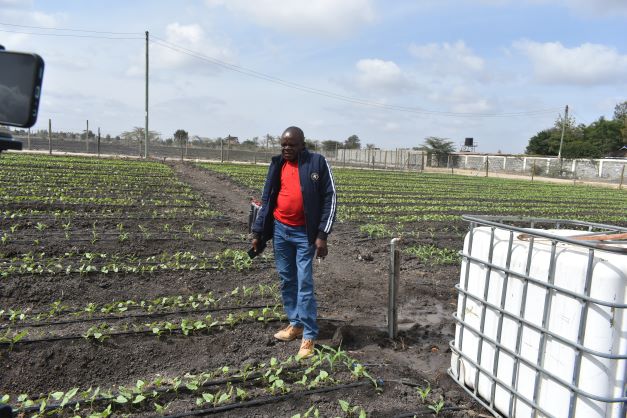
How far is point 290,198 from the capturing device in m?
4.47

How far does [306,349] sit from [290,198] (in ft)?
4.52

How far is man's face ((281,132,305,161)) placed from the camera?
436 cm

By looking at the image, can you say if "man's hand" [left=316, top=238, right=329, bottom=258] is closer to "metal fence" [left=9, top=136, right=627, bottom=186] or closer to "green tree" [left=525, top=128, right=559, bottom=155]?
"metal fence" [left=9, top=136, right=627, bottom=186]

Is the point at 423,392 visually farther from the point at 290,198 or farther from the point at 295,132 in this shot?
the point at 295,132

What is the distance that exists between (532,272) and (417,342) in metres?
2.15

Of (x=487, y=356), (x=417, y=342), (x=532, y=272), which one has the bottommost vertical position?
(x=417, y=342)

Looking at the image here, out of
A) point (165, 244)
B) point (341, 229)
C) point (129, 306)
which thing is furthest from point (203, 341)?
point (341, 229)

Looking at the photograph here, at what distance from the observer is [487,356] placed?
3604 mm

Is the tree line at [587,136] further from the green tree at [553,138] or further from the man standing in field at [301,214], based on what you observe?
the man standing in field at [301,214]

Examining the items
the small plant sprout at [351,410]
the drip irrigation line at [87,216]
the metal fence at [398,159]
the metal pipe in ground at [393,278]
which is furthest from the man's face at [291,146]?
the metal fence at [398,159]

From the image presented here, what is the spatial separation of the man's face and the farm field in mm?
1799

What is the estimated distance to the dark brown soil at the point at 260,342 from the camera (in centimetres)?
377

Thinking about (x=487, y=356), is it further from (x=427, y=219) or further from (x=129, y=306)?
(x=427, y=219)

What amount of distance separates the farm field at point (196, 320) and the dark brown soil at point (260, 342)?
0.02 m
